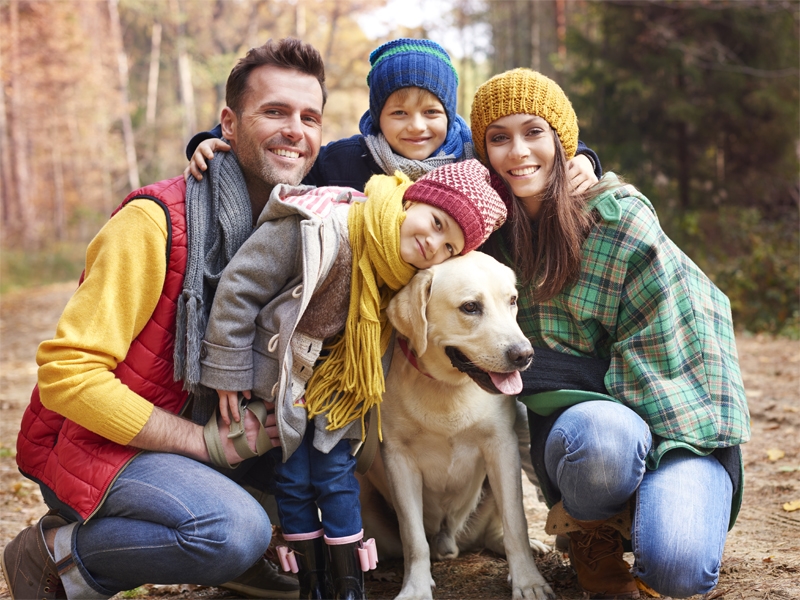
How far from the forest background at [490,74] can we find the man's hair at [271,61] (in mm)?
A: 7100

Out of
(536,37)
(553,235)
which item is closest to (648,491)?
(553,235)

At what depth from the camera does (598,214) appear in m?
2.61

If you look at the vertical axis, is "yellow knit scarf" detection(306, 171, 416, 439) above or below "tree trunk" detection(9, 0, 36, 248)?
below

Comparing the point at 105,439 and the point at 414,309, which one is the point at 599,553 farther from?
the point at 105,439

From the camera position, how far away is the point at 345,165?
310 cm

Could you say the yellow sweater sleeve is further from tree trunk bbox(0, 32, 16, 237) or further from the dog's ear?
tree trunk bbox(0, 32, 16, 237)

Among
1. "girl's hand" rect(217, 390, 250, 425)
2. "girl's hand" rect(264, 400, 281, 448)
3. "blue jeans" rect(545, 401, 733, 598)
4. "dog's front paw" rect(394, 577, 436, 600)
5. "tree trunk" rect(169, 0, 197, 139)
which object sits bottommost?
"dog's front paw" rect(394, 577, 436, 600)

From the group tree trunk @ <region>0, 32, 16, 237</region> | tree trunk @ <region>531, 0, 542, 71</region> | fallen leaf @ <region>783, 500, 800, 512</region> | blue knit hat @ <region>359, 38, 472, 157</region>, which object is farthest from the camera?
tree trunk @ <region>0, 32, 16, 237</region>

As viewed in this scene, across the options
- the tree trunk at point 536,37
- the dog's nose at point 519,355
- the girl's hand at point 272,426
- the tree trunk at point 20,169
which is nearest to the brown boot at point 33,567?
the girl's hand at point 272,426

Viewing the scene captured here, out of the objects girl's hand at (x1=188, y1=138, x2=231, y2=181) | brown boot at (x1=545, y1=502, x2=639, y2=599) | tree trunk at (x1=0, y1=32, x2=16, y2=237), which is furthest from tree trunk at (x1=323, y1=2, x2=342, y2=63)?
brown boot at (x1=545, y1=502, x2=639, y2=599)

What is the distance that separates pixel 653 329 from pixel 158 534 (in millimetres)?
1840

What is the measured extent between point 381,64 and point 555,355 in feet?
4.87

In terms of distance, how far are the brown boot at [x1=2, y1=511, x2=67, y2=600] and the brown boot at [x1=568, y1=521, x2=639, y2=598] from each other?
1.86 m

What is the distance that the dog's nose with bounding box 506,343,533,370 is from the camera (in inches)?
92.6
